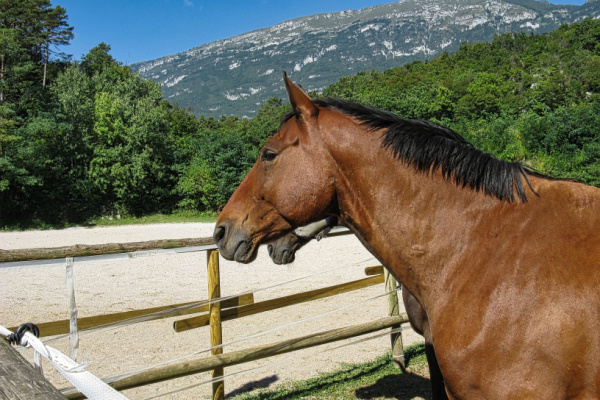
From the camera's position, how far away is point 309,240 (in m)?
2.61

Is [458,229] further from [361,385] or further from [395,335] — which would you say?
[395,335]

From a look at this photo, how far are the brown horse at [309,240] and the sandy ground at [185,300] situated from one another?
3.45ft

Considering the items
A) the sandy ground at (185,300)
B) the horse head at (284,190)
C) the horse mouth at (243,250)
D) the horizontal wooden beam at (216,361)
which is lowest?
the sandy ground at (185,300)

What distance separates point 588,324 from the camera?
4.68 ft

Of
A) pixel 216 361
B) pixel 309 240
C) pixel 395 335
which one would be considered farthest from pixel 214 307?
pixel 395 335

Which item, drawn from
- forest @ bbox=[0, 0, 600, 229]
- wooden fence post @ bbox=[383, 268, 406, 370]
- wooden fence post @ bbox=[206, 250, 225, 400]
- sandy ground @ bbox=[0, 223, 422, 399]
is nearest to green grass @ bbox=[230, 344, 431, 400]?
wooden fence post @ bbox=[383, 268, 406, 370]

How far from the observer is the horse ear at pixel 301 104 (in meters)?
1.96

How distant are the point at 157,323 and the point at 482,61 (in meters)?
61.0

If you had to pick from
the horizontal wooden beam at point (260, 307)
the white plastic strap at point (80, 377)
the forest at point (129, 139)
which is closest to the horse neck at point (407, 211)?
the white plastic strap at point (80, 377)

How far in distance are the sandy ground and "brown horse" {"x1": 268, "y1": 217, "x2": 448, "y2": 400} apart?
105 cm

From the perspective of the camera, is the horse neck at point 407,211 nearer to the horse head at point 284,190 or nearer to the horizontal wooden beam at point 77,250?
the horse head at point 284,190

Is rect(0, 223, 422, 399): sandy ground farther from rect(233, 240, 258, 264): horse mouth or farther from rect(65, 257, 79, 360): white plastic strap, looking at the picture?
rect(233, 240, 258, 264): horse mouth

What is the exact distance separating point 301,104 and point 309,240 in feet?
3.17

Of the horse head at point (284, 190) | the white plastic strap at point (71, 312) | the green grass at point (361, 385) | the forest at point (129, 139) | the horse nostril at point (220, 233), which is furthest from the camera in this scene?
the forest at point (129, 139)
